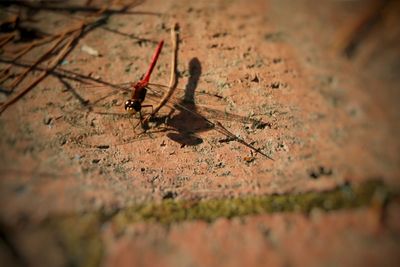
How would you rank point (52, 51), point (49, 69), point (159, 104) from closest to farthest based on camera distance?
point (159, 104) < point (49, 69) < point (52, 51)

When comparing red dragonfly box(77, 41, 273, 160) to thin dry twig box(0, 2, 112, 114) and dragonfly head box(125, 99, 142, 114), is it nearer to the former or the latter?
dragonfly head box(125, 99, 142, 114)

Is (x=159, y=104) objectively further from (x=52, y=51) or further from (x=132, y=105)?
(x=52, y=51)

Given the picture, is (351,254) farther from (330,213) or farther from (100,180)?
(100,180)

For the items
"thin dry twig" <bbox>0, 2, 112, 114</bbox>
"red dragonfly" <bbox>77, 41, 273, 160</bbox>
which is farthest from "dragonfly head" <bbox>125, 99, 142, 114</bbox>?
"thin dry twig" <bbox>0, 2, 112, 114</bbox>

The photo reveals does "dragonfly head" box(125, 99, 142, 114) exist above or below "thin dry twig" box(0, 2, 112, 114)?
below

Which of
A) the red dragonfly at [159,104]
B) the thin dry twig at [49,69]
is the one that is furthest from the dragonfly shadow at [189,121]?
the thin dry twig at [49,69]

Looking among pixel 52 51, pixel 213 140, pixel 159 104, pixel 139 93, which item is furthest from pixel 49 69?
pixel 213 140
